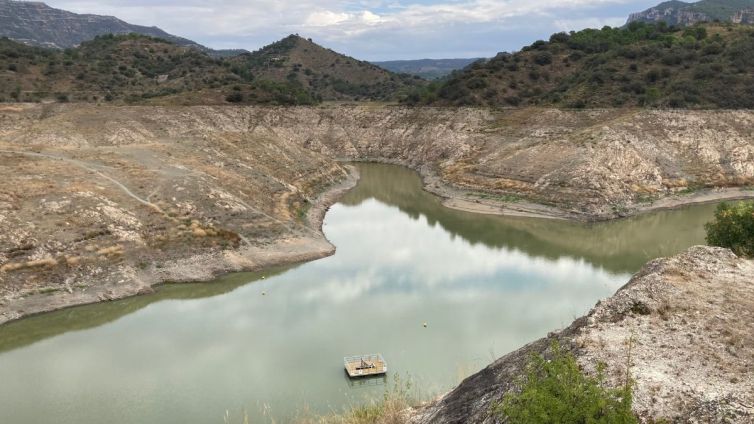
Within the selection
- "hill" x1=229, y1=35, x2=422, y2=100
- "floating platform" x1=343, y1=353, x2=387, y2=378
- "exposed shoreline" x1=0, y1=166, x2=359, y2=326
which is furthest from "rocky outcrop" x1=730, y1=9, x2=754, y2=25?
"floating platform" x1=343, y1=353, x2=387, y2=378

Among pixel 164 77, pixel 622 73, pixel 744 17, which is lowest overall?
pixel 164 77

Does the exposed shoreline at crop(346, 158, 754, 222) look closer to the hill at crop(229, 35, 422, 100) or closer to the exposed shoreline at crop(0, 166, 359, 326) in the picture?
the exposed shoreline at crop(0, 166, 359, 326)

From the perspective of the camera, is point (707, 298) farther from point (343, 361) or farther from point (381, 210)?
point (381, 210)

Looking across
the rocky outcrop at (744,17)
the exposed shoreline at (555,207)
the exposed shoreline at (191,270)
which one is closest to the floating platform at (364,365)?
the exposed shoreline at (191,270)

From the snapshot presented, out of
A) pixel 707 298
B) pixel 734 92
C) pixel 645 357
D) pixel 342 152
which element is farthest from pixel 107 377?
pixel 734 92

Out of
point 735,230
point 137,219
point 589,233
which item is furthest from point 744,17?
point 137,219

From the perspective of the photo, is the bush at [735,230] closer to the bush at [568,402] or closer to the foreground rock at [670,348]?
the foreground rock at [670,348]

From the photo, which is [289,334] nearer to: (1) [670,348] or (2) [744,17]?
(1) [670,348]
